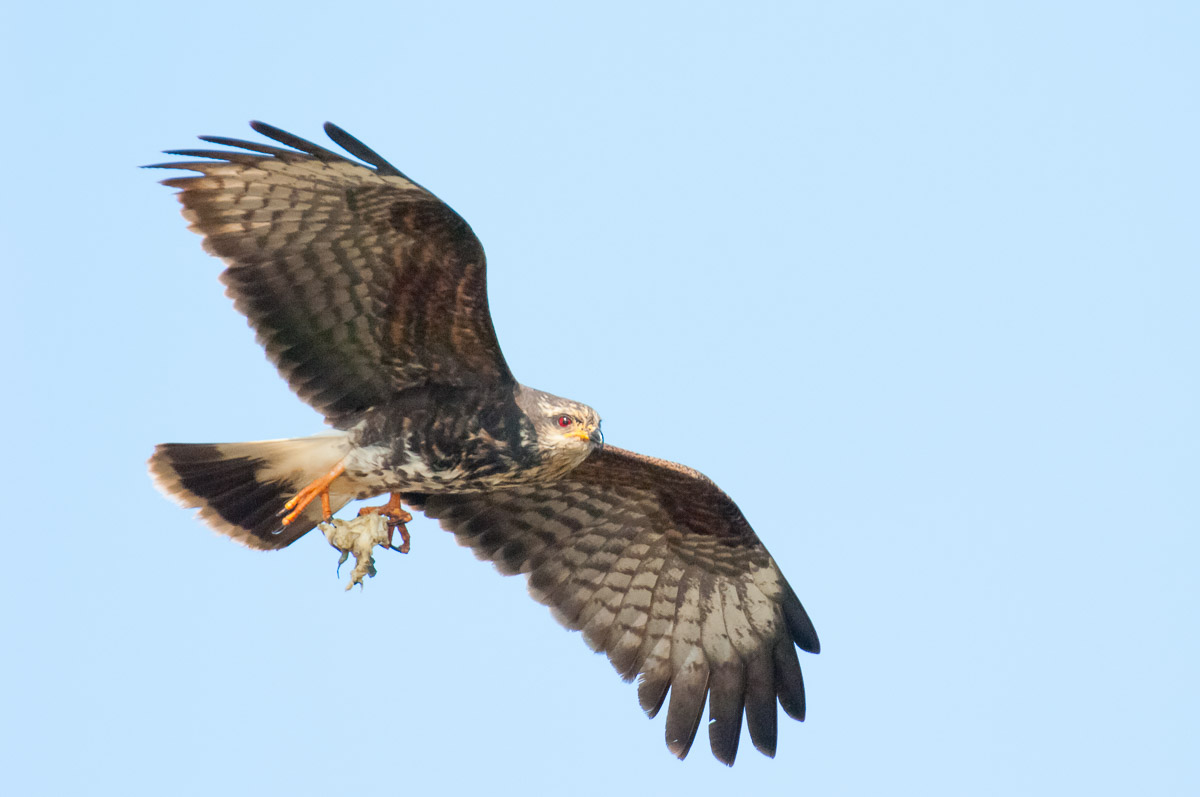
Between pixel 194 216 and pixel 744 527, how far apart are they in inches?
156

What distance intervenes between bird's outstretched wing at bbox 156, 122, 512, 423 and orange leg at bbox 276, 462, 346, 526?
366 mm

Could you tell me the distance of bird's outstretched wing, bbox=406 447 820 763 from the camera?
965 centimetres

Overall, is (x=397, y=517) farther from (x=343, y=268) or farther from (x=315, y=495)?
(x=343, y=268)

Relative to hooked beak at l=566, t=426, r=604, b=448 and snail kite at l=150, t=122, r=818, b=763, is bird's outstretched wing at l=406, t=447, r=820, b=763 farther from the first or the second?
hooked beak at l=566, t=426, r=604, b=448

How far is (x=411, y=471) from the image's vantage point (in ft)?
28.4

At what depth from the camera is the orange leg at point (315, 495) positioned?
861 cm

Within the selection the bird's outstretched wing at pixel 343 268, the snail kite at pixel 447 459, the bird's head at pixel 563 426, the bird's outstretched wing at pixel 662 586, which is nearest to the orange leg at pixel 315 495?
the snail kite at pixel 447 459

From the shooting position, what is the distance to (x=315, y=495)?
8.70 meters

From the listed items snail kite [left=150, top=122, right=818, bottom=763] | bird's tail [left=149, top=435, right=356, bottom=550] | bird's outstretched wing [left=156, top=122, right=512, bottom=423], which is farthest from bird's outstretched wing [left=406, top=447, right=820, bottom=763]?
bird's outstretched wing [left=156, top=122, right=512, bottom=423]

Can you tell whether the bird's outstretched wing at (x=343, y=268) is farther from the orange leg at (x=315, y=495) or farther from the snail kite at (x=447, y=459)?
the orange leg at (x=315, y=495)

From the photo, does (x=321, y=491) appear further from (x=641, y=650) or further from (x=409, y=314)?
(x=641, y=650)

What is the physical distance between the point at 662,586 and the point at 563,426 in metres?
1.90

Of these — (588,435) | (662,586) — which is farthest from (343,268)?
(662,586)

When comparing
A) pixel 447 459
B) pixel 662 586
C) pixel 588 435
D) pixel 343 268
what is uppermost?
pixel 343 268
